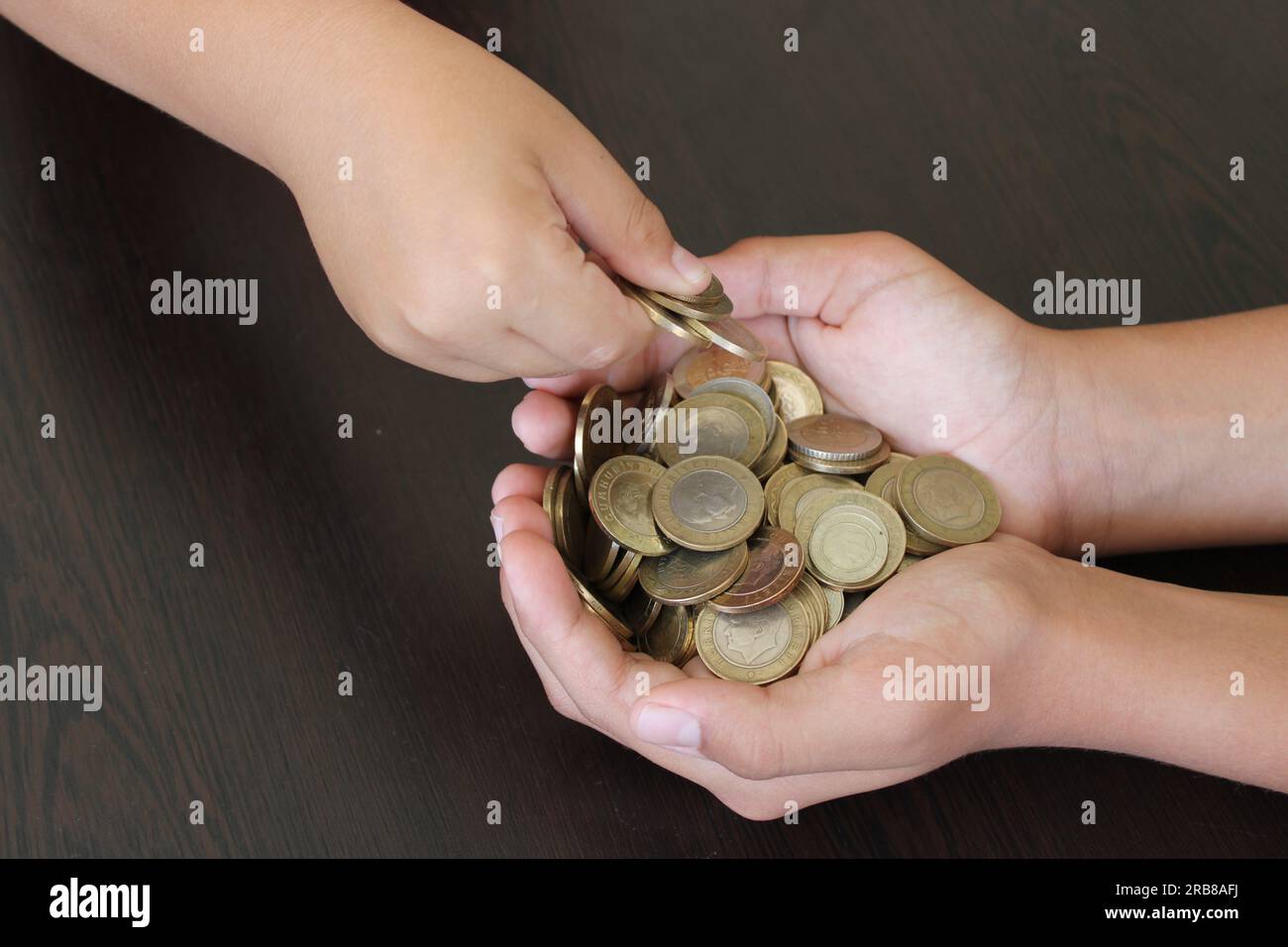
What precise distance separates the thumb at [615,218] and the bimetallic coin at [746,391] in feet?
0.83

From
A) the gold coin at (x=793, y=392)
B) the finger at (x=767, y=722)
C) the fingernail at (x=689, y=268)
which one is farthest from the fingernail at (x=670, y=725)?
the gold coin at (x=793, y=392)

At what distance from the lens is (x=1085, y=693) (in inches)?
52.3

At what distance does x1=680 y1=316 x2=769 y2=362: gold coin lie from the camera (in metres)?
1.40

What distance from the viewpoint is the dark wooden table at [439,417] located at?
→ 1.35 metres

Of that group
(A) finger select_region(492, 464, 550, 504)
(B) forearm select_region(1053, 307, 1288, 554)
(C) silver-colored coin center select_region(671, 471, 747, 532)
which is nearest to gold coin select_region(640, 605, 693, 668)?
(C) silver-colored coin center select_region(671, 471, 747, 532)

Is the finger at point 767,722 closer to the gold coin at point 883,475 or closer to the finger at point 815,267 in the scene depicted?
the gold coin at point 883,475

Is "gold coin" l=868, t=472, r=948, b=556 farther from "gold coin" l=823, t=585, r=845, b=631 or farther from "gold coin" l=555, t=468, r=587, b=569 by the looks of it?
"gold coin" l=555, t=468, r=587, b=569

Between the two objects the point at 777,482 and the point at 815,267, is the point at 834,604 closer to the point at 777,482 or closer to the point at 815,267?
the point at 777,482

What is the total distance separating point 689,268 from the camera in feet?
4.55

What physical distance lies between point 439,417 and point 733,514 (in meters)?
0.48

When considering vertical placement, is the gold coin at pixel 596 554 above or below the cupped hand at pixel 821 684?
above

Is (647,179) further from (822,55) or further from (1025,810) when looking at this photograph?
(1025,810)

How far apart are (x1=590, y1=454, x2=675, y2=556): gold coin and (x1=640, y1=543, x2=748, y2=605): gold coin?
0.02 meters

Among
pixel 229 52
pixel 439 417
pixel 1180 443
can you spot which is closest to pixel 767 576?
pixel 439 417
